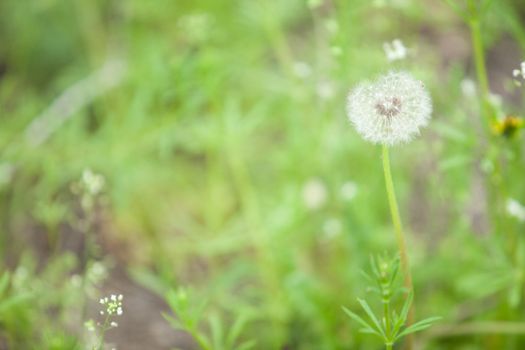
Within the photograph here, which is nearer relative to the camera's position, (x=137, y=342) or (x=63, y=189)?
(x=137, y=342)

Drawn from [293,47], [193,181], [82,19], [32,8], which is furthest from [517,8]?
[32,8]

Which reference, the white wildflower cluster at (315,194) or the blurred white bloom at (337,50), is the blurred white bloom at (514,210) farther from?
the white wildflower cluster at (315,194)

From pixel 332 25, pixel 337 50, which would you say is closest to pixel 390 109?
pixel 337 50

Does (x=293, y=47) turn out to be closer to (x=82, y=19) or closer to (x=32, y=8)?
(x=82, y=19)

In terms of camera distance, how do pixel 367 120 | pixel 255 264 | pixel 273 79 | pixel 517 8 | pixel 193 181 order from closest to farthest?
pixel 367 120, pixel 255 264, pixel 273 79, pixel 193 181, pixel 517 8

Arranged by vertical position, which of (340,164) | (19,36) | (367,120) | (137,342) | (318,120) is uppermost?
(19,36)

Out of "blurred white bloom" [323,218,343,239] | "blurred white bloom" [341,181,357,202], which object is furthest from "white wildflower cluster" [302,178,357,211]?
"blurred white bloom" [341,181,357,202]

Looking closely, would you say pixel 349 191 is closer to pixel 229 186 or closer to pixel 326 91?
pixel 326 91

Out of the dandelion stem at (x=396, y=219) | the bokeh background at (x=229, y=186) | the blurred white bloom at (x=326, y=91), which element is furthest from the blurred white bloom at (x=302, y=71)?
the dandelion stem at (x=396, y=219)
